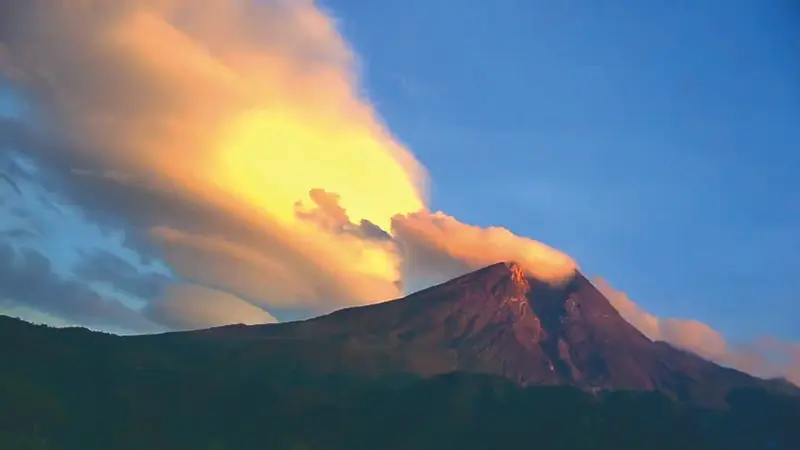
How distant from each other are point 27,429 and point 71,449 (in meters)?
10.2

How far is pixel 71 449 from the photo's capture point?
198250 millimetres

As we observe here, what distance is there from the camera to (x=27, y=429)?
196 metres
